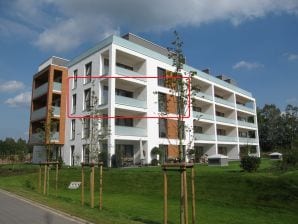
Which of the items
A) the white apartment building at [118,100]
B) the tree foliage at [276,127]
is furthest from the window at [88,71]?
the tree foliage at [276,127]

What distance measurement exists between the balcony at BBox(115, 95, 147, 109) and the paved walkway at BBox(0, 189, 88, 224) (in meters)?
19.3

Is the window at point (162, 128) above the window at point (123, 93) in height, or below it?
below

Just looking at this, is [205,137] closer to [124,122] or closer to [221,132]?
[221,132]

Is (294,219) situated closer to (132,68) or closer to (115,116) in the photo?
(115,116)

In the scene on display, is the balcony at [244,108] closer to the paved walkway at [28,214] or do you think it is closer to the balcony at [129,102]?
the balcony at [129,102]

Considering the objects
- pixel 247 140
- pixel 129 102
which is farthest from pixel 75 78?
pixel 247 140

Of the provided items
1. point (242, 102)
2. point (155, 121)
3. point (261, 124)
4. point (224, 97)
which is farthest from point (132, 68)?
point (261, 124)

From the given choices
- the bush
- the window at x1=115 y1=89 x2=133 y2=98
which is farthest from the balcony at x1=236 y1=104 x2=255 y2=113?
the bush

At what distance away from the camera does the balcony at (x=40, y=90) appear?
39844mm

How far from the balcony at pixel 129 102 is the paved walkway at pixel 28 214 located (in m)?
19.3

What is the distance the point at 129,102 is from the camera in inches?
1337

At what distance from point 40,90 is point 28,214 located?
32.1 metres

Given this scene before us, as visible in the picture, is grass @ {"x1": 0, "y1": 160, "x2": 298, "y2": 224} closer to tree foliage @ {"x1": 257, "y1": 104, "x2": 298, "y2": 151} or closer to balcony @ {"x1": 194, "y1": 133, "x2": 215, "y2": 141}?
balcony @ {"x1": 194, "y1": 133, "x2": 215, "y2": 141}

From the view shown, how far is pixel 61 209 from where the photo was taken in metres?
11.7
